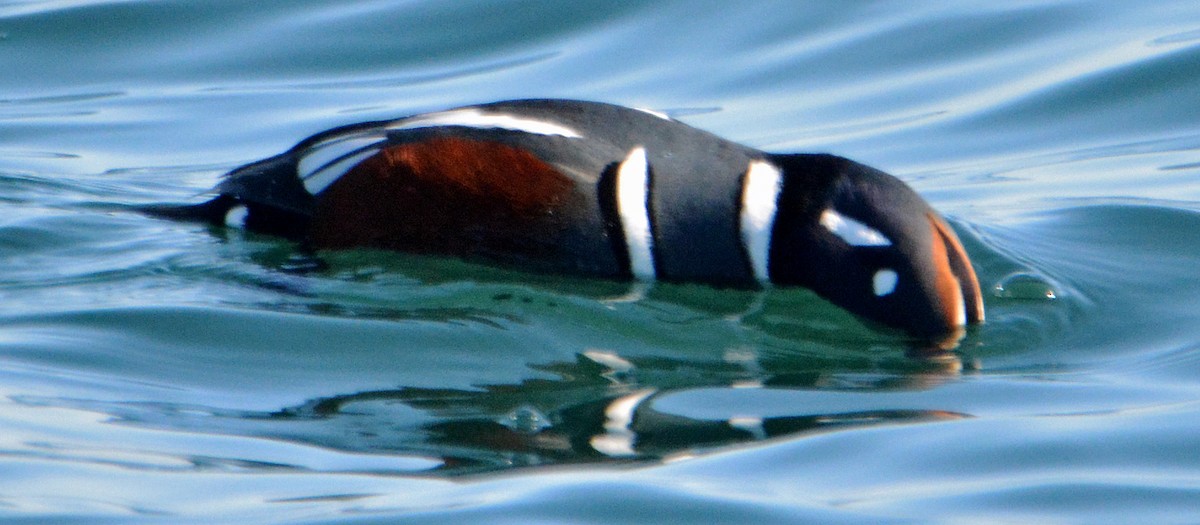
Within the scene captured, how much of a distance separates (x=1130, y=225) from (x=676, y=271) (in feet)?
7.95

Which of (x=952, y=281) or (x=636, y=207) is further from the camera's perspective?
(x=636, y=207)

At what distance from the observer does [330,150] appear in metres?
5.61

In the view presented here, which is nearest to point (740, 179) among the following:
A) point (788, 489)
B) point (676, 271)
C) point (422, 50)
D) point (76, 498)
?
point (676, 271)

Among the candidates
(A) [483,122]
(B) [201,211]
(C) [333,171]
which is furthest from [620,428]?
(B) [201,211]

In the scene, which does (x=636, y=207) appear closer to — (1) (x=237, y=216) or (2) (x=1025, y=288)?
(2) (x=1025, y=288)

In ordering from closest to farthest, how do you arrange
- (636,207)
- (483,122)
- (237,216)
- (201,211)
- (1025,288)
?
(636,207), (483,122), (1025,288), (237,216), (201,211)

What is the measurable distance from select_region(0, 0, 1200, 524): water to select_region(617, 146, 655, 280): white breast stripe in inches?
6.1

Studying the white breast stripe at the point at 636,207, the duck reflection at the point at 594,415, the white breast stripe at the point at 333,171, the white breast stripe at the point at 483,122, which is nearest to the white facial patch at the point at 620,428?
the duck reflection at the point at 594,415

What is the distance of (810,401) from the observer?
434 centimetres

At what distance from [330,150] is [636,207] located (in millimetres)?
1218

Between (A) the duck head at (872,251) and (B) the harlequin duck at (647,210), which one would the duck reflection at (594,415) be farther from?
(B) the harlequin duck at (647,210)

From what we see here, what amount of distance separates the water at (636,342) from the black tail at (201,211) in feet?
0.28

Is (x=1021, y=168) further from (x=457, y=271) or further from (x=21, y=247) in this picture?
(x=21, y=247)

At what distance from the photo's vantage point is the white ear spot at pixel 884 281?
488 cm
